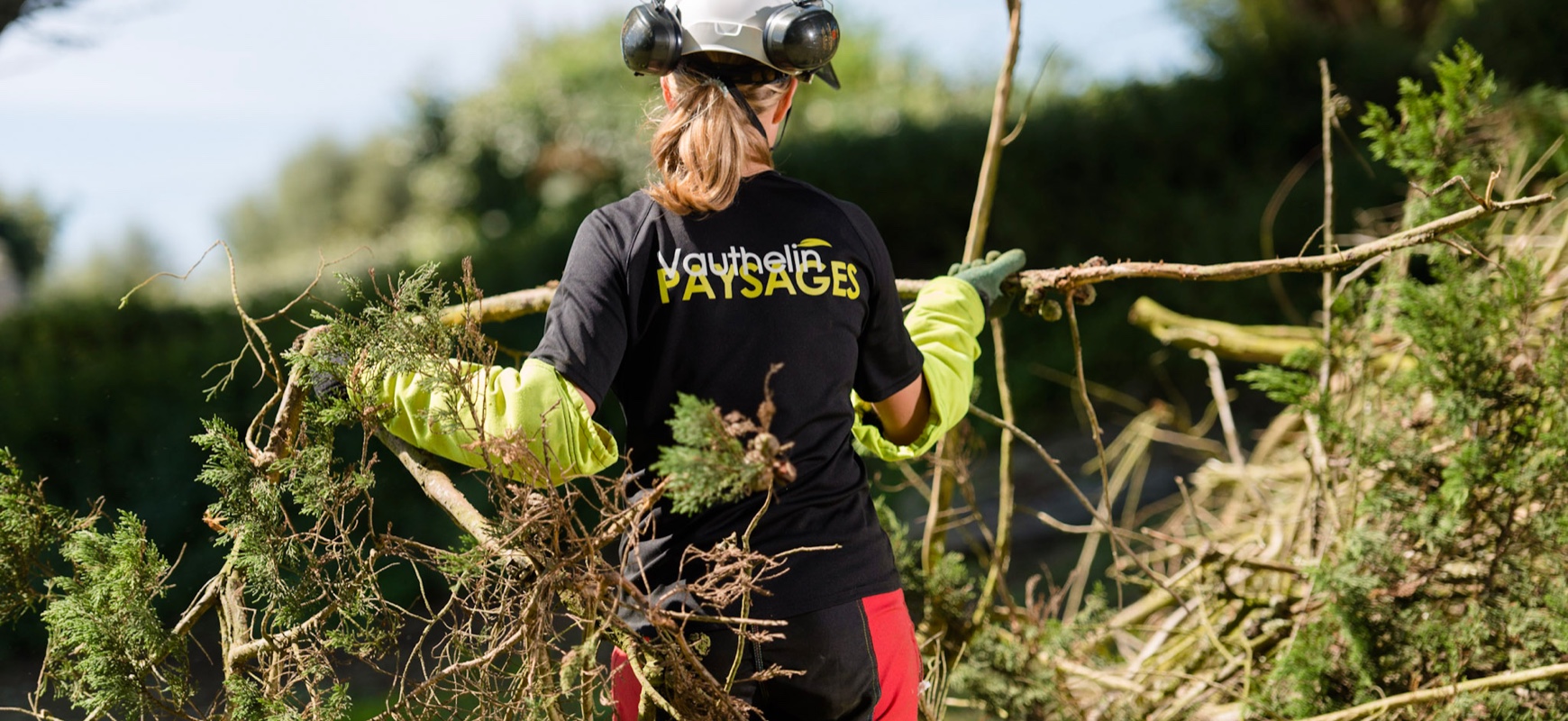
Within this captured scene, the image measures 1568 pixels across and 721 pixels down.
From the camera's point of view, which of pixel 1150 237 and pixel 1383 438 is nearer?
pixel 1383 438

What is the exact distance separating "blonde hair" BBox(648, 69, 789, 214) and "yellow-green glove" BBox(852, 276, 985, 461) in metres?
0.46

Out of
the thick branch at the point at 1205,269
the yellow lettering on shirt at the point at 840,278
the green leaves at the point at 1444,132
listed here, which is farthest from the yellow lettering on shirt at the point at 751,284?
the green leaves at the point at 1444,132

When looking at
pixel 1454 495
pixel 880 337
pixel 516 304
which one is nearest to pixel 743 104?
pixel 880 337

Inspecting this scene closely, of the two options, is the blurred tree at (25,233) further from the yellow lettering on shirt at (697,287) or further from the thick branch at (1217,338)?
the yellow lettering on shirt at (697,287)

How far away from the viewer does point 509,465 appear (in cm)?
145

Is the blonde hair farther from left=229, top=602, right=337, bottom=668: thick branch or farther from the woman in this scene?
left=229, top=602, right=337, bottom=668: thick branch

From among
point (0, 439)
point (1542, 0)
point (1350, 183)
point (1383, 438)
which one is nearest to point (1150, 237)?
point (1350, 183)

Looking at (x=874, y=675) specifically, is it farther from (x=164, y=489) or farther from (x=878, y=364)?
(x=164, y=489)

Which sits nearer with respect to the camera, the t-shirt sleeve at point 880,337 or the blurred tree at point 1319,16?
the t-shirt sleeve at point 880,337

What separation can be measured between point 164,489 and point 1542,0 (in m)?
9.29

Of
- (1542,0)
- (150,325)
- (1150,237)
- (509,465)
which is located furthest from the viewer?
(1150,237)

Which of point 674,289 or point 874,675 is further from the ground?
point 674,289

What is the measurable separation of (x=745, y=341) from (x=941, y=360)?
1.75 feet

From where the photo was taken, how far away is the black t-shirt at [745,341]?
1.58 m
